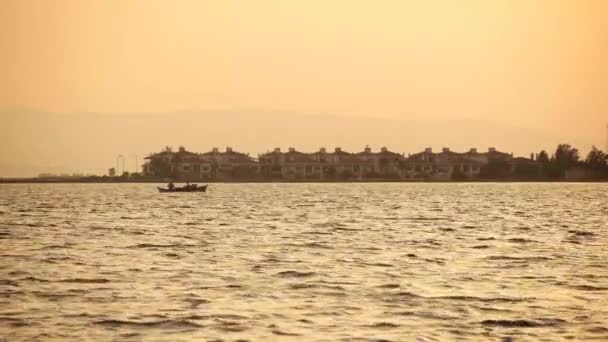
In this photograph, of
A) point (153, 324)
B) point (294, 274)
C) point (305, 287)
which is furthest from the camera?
point (294, 274)

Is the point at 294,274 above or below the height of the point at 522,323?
above

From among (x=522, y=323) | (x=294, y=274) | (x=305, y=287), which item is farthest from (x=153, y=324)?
(x=294, y=274)

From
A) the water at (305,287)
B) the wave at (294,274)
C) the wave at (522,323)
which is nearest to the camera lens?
the water at (305,287)

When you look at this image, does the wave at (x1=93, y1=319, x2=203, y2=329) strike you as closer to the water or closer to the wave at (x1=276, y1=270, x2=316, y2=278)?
the water

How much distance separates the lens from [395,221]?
62.8 meters

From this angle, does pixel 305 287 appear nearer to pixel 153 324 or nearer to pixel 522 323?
pixel 153 324

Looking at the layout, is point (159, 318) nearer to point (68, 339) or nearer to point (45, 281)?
point (68, 339)

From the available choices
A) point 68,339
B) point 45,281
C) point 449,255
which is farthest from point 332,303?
point 449,255

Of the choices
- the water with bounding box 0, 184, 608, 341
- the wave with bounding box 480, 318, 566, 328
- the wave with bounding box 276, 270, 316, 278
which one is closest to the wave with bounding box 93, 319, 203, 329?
the water with bounding box 0, 184, 608, 341

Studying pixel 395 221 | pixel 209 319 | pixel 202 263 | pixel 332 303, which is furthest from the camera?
pixel 395 221

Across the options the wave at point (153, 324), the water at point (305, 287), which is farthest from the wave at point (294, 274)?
the wave at point (153, 324)

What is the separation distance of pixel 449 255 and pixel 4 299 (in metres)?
16.3

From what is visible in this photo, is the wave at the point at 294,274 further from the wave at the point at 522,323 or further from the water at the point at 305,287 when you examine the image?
the wave at the point at 522,323

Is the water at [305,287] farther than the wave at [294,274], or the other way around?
the wave at [294,274]
